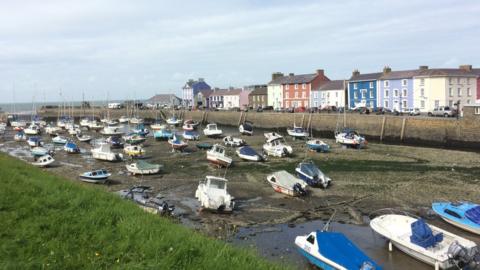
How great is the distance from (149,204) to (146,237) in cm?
1363

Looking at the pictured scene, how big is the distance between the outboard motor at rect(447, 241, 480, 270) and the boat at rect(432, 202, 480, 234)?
14.4ft

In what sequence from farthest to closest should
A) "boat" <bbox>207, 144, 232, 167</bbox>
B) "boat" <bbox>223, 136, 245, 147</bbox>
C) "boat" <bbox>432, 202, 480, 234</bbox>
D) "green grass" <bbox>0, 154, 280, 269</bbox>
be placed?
"boat" <bbox>223, 136, 245, 147</bbox> → "boat" <bbox>207, 144, 232, 167</bbox> → "boat" <bbox>432, 202, 480, 234</bbox> → "green grass" <bbox>0, 154, 280, 269</bbox>

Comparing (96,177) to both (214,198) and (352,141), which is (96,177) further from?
(352,141)

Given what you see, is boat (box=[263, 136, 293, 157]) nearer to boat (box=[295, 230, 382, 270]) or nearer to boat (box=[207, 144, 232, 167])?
boat (box=[207, 144, 232, 167])

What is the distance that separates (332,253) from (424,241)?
378 centimetres

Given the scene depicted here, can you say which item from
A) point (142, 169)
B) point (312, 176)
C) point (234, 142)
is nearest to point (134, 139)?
point (234, 142)

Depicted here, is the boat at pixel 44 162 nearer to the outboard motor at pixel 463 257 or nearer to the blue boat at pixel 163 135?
the blue boat at pixel 163 135

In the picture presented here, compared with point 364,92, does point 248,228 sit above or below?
below

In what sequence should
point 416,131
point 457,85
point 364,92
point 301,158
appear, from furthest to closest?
1. point 364,92
2. point 457,85
3. point 416,131
4. point 301,158

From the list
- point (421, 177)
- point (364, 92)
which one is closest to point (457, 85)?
point (364, 92)

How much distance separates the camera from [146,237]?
8930mm

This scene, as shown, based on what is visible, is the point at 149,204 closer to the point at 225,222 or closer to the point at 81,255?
the point at 225,222

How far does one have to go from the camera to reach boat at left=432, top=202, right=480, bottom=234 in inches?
770

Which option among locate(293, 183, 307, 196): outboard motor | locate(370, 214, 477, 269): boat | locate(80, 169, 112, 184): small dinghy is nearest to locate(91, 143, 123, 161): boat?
locate(80, 169, 112, 184): small dinghy
